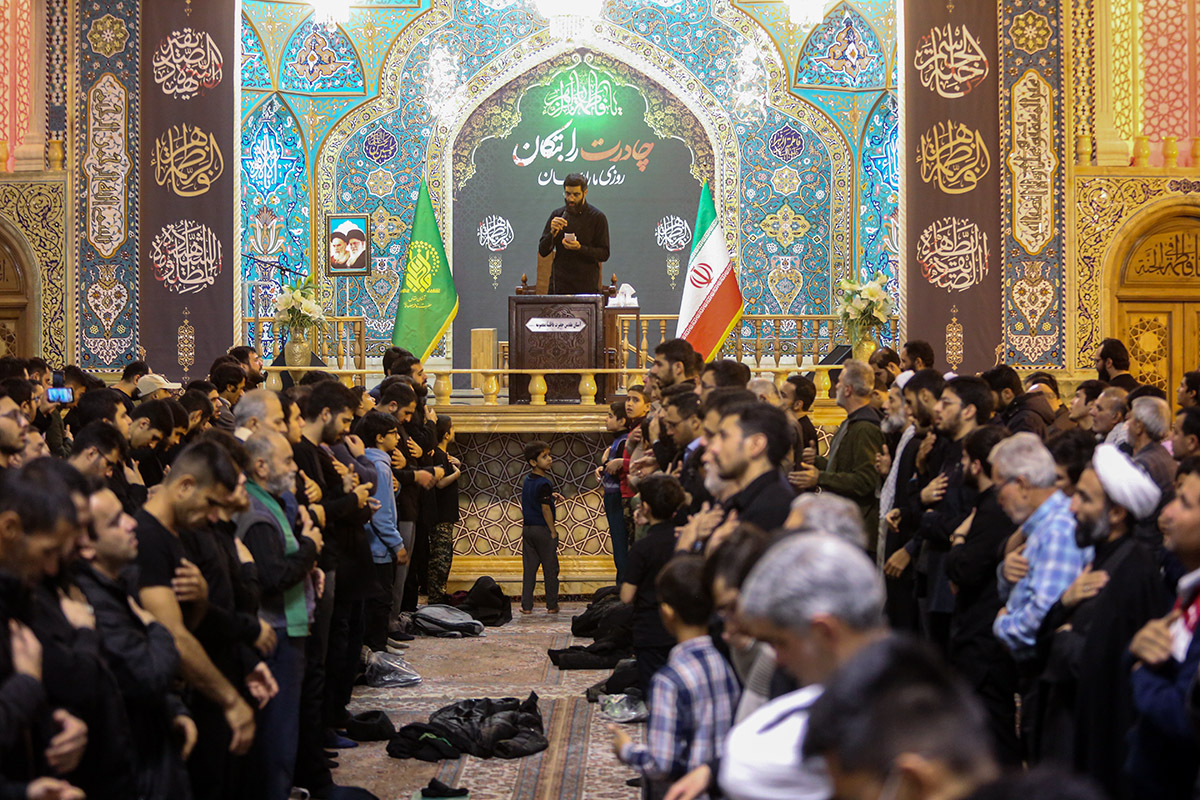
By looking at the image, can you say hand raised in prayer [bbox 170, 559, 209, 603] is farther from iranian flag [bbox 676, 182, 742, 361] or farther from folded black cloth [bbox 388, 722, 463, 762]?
iranian flag [bbox 676, 182, 742, 361]

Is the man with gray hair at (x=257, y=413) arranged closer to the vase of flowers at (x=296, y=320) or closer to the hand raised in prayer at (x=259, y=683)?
the hand raised in prayer at (x=259, y=683)

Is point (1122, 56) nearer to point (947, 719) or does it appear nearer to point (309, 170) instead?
point (309, 170)

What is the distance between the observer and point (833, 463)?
6.32 meters

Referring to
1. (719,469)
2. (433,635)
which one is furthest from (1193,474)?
(433,635)

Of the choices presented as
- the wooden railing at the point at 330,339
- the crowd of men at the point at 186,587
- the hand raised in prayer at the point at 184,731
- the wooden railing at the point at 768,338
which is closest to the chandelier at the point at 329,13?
the wooden railing at the point at 330,339

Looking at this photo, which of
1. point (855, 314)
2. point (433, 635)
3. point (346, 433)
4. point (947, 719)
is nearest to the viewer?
point (947, 719)

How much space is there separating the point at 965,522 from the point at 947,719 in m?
3.26

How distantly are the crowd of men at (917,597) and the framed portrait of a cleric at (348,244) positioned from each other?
959 centimetres

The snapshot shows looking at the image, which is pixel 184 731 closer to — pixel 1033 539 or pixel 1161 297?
pixel 1033 539

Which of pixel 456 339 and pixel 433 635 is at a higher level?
pixel 456 339

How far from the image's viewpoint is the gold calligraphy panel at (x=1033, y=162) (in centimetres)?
1116

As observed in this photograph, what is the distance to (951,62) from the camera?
37.1 feet

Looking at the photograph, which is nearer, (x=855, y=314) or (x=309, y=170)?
(x=855, y=314)

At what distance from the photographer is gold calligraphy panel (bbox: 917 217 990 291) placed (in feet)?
36.7
